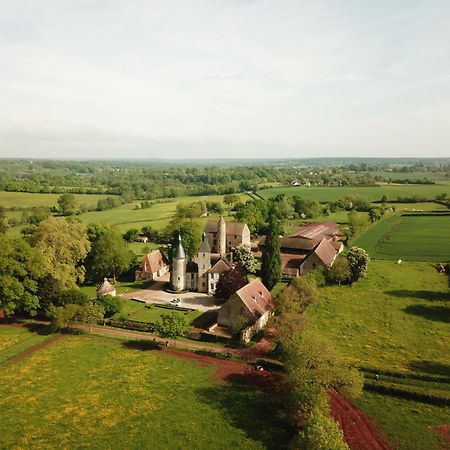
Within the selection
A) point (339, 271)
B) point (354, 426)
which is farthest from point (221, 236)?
point (354, 426)

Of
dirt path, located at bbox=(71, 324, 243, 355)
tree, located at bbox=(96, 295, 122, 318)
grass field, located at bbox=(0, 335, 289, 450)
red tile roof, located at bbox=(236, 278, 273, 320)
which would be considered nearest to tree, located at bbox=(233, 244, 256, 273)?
red tile roof, located at bbox=(236, 278, 273, 320)

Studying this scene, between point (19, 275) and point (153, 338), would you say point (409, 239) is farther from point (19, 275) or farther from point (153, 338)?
point (19, 275)

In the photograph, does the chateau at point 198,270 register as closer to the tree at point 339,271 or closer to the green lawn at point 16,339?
the tree at point 339,271

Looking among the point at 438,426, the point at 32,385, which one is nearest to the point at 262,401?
the point at 438,426

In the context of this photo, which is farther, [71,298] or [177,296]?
[177,296]

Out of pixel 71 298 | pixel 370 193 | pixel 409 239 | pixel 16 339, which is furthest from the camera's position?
pixel 370 193

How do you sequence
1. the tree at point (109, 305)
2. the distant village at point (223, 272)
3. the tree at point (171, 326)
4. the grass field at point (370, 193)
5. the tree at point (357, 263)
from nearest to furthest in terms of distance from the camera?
the tree at point (171, 326) → the distant village at point (223, 272) → the tree at point (109, 305) → the tree at point (357, 263) → the grass field at point (370, 193)

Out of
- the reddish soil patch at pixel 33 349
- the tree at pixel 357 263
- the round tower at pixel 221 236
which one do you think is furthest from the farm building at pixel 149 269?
the tree at pixel 357 263
